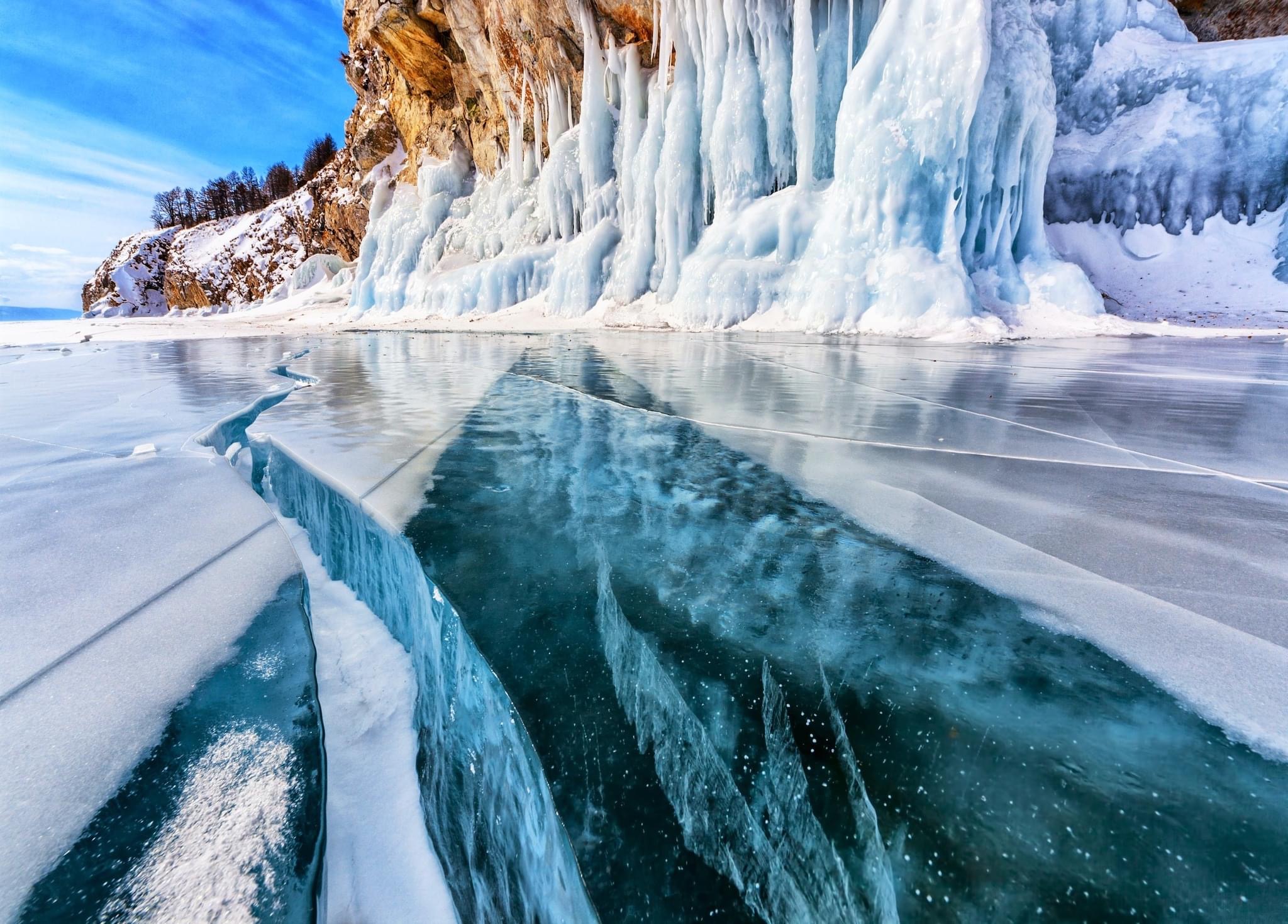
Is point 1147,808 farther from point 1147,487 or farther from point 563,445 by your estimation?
point 563,445

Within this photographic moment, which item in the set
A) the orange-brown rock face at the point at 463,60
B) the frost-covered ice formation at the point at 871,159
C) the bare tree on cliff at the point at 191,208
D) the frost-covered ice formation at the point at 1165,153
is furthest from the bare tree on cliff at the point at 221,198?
the frost-covered ice formation at the point at 1165,153

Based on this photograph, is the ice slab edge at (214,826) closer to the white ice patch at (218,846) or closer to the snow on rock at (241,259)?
the white ice patch at (218,846)

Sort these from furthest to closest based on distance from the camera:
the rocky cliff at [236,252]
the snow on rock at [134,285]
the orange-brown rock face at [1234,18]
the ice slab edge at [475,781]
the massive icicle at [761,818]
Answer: the snow on rock at [134,285] < the rocky cliff at [236,252] < the orange-brown rock face at [1234,18] < the ice slab edge at [475,781] < the massive icicle at [761,818]

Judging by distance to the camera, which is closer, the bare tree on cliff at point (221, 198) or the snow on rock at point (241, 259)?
the snow on rock at point (241, 259)

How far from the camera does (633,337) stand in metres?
8.41

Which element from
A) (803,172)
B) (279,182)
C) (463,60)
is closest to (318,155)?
(279,182)

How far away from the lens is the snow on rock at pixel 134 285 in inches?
1198

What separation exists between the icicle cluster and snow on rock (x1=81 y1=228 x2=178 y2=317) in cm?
2937

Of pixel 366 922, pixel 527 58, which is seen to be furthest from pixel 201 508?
pixel 527 58

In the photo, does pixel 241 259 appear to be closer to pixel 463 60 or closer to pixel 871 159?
pixel 463 60

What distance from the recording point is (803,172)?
8828 mm

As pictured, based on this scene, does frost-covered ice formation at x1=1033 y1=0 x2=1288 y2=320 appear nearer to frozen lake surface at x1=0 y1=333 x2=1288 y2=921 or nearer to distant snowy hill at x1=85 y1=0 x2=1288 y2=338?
distant snowy hill at x1=85 y1=0 x2=1288 y2=338

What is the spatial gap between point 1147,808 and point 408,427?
2.53 m

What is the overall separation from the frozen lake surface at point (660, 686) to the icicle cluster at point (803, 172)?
6.54 meters
